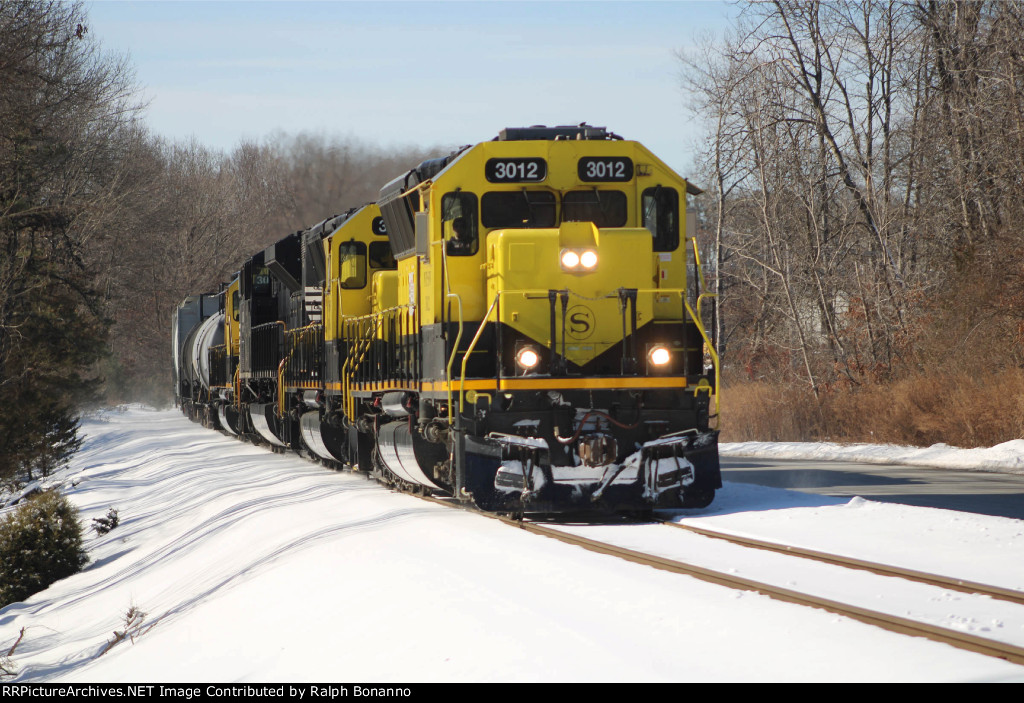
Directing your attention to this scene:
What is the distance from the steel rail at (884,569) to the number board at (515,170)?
157 inches

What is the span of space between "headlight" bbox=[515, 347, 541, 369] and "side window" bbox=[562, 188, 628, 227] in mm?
1653

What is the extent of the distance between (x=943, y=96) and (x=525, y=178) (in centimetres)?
1925

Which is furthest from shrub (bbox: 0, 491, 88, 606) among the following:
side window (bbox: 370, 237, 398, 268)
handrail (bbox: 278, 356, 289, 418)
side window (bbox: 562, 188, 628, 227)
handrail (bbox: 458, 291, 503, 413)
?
side window (bbox: 562, 188, 628, 227)

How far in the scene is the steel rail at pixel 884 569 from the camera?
640cm

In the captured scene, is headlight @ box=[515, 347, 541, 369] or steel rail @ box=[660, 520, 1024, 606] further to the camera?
headlight @ box=[515, 347, 541, 369]

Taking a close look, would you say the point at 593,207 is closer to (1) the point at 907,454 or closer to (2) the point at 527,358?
(2) the point at 527,358

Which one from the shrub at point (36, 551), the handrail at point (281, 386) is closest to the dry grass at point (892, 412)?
the handrail at point (281, 386)

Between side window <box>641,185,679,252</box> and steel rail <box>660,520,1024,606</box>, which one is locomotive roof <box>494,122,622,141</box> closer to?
side window <box>641,185,679,252</box>

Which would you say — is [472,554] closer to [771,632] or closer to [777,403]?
[771,632]

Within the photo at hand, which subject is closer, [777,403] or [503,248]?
[503,248]

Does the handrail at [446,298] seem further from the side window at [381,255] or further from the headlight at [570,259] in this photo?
the side window at [381,255]

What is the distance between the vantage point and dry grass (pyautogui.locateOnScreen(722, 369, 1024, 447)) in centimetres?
2005

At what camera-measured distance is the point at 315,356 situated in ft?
59.5

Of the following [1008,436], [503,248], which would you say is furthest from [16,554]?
[1008,436]
